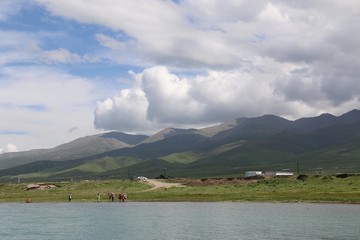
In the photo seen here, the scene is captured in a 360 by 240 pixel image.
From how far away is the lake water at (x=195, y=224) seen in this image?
54.9 metres

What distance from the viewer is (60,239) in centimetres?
5300

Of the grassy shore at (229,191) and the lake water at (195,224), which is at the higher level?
the grassy shore at (229,191)

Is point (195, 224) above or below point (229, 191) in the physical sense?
below

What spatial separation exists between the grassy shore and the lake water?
2111 cm

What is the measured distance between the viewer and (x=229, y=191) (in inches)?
5202

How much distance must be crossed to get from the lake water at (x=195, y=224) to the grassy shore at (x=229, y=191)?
2111 centimetres

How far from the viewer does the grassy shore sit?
358ft

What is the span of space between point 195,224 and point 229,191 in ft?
222

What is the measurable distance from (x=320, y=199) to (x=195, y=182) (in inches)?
2736

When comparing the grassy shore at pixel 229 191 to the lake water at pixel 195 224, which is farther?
the grassy shore at pixel 229 191

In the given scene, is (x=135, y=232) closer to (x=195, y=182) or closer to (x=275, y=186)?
(x=275, y=186)

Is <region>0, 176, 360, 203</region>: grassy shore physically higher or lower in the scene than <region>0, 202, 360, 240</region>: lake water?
higher

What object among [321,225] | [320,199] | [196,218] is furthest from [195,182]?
[321,225]

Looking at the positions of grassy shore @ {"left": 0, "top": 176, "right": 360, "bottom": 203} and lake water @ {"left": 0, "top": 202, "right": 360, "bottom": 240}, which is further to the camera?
grassy shore @ {"left": 0, "top": 176, "right": 360, "bottom": 203}
